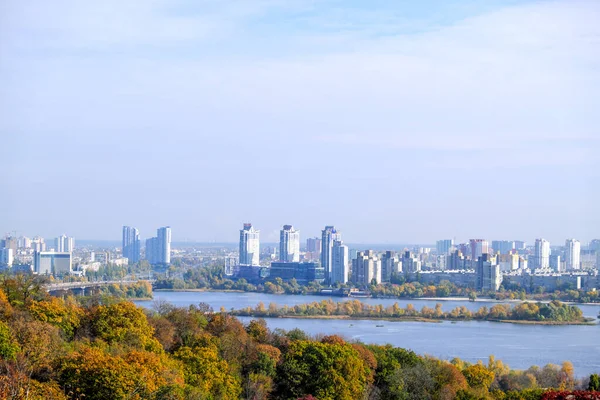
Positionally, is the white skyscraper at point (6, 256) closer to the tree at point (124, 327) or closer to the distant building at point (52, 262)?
the distant building at point (52, 262)

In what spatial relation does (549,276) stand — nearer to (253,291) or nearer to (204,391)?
(253,291)

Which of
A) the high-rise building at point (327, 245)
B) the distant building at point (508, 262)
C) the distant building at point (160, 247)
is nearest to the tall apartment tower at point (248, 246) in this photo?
the distant building at point (160, 247)

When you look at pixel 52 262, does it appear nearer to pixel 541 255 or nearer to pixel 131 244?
pixel 131 244

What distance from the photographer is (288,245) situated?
34.8 metres

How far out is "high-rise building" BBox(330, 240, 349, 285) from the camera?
27234 mm

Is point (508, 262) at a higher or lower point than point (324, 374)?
higher

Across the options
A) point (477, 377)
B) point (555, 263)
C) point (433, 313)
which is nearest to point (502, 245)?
point (555, 263)

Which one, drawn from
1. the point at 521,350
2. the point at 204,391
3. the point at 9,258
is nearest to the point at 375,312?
the point at 521,350

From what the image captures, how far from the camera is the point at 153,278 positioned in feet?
93.5

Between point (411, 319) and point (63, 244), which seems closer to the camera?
point (411, 319)

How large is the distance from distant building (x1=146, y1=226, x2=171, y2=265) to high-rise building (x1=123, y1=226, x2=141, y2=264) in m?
1.15

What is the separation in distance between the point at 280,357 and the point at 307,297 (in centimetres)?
1758

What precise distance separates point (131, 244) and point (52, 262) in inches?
479

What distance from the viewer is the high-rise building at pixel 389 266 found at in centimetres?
2769
